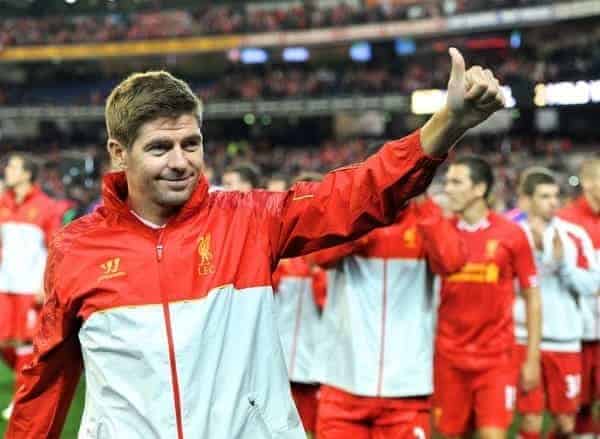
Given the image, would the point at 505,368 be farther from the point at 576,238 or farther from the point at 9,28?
the point at 9,28

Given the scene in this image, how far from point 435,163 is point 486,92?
240mm

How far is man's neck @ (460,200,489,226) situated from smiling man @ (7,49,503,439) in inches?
135

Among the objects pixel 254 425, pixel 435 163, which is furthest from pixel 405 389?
pixel 435 163

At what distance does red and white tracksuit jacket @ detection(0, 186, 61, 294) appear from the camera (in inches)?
323

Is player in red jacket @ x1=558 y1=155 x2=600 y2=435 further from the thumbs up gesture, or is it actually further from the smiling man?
the thumbs up gesture

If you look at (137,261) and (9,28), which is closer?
(137,261)

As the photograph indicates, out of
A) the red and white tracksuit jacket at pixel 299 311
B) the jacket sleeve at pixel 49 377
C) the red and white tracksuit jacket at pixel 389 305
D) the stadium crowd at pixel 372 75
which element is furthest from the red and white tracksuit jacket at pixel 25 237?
the stadium crowd at pixel 372 75

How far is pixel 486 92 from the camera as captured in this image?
2119 millimetres

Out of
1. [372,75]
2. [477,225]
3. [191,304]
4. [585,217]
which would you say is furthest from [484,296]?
[372,75]

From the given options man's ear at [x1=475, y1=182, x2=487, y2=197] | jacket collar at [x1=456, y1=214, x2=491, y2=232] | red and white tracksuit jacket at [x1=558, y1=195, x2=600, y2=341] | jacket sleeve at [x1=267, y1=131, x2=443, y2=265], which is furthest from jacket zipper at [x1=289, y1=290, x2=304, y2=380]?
jacket sleeve at [x1=267, y1=131, x2=443, y2=265]

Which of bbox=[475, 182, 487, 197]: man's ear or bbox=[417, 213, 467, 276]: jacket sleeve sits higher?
bbox=[475, 182, 487, 197]: man's ear

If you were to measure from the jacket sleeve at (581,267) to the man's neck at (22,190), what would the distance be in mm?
4521

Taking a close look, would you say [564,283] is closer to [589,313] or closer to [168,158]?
[589,313]

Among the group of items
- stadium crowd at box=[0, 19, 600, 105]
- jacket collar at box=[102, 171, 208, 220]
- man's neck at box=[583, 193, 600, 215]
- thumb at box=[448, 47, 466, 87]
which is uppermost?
stadium crowd at box=[0, 19, 600, 105]
